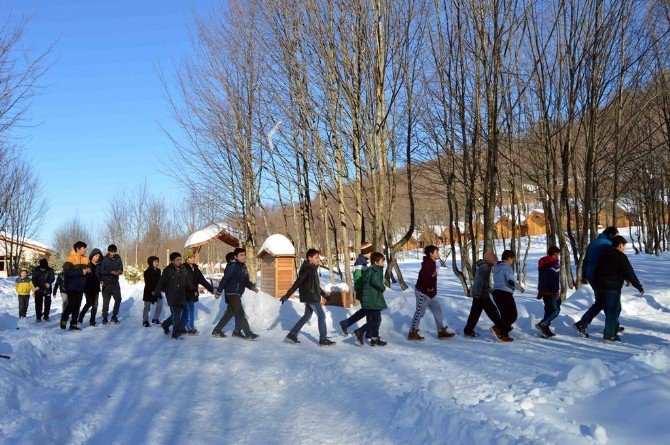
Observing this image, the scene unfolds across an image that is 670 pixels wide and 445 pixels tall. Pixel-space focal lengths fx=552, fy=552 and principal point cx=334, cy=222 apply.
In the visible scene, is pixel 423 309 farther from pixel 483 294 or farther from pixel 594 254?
pixel 594 254

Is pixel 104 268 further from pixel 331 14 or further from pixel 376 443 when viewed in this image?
pixel 376 443

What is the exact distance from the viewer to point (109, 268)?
12.2 meters

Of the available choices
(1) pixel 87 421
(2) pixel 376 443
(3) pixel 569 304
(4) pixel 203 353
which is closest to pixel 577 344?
(3) pixel 569 304

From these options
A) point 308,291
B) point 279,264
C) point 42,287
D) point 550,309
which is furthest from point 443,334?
point 42,287

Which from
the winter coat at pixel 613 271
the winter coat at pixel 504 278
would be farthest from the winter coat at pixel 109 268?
the winter coat at pixel 613 271

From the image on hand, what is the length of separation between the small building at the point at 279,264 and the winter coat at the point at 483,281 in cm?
939

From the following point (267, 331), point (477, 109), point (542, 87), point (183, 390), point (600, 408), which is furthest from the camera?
point (477, 109)

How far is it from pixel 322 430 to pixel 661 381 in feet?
9.24

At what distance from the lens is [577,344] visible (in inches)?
330

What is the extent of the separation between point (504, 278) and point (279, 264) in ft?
33.0

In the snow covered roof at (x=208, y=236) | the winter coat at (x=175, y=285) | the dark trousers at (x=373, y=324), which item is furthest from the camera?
the snow covered roof at (x=208, y=236)

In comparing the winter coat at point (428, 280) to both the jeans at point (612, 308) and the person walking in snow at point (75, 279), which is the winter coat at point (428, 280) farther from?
the person walking in snow at point (75, 279)

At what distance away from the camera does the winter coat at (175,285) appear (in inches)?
396

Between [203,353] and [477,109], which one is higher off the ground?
[477,109]
